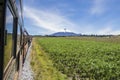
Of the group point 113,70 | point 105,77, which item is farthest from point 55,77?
point 113,70

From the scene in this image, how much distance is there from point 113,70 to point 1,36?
395 inches

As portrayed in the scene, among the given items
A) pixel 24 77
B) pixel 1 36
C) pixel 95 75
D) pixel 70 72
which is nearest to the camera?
pixel 1 36

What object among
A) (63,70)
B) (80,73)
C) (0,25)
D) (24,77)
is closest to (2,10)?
(0,25)

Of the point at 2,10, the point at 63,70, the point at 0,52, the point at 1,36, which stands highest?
the point at 2,10

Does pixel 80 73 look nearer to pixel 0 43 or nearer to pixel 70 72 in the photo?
pixel 70 72

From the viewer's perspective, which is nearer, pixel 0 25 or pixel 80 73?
pixel 0 25

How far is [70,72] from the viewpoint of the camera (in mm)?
12016

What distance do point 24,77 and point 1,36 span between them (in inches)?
307

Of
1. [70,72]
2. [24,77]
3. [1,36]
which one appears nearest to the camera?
[1,36]

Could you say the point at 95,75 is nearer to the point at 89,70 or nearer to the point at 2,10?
the point at 89,70

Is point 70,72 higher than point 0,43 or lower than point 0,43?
lower

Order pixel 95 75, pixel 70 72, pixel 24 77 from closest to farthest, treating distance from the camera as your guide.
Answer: pixel 24 77
pixel 95 75
pixel 70 72

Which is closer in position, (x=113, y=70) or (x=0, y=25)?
(x=0, y=25)

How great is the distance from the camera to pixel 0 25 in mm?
2627
